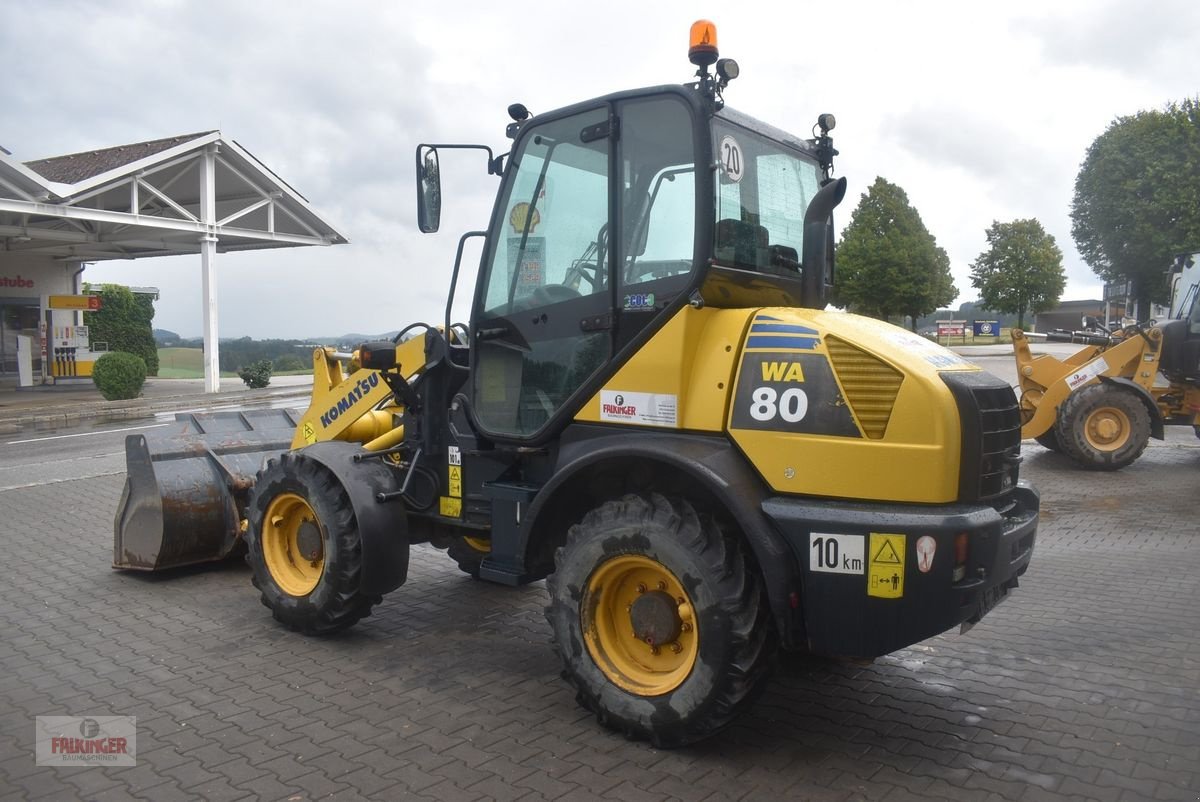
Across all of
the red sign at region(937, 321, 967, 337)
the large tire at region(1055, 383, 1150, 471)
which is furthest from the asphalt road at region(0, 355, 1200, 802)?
the red sign at region(937, 321, 967, 337)

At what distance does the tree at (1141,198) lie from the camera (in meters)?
38.4

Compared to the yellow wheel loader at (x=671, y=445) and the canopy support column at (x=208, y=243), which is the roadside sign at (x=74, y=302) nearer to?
the canopy support column at (x=208, y=243)

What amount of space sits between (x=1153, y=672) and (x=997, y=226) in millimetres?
51826

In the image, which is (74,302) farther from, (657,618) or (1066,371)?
(657,618)

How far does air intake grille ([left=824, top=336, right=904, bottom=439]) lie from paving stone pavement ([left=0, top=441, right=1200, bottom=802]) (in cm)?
139

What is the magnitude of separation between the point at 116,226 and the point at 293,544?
21.4 metres

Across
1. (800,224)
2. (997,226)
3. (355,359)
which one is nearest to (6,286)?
(355,359)

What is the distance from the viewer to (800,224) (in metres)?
4.64

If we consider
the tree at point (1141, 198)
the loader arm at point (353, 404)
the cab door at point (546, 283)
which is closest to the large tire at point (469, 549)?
the loader arm at point (353, 404)

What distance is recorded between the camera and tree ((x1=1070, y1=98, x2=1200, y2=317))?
38375 mm

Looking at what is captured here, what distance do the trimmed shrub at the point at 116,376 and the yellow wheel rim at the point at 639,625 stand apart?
793 inches

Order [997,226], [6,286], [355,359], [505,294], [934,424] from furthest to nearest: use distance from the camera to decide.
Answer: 1. [997,226]
2. [6,286]
3. [355,359]
4. [505,294]
5. [934,424]

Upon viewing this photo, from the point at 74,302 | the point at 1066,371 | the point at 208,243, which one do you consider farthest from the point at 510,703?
the point at 74,302

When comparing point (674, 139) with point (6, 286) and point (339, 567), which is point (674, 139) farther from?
point (6, 286)
